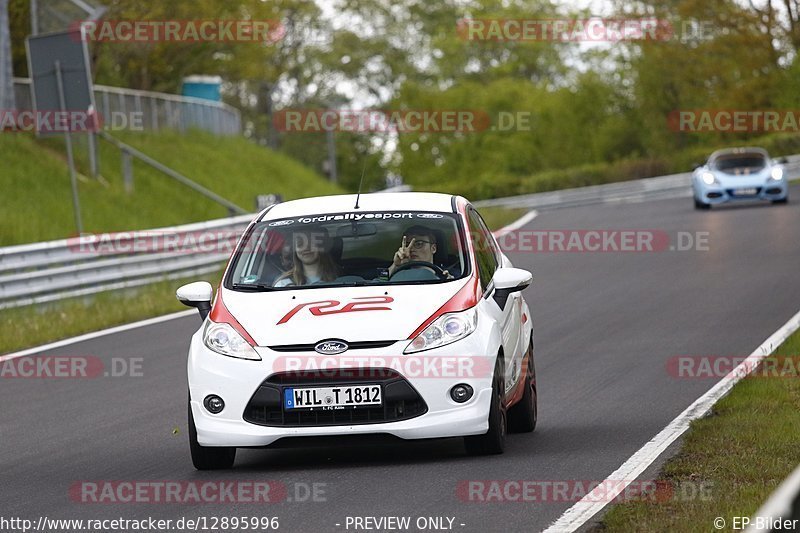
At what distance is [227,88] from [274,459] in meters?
82.2

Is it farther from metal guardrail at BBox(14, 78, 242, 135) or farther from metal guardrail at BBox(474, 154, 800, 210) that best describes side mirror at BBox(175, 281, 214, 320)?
metal guardrail at BBox(474, 154, 800, 210)

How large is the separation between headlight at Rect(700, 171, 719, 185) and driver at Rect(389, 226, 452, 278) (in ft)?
82.7

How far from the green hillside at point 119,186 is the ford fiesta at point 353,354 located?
19.7m

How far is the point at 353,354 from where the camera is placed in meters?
8.46

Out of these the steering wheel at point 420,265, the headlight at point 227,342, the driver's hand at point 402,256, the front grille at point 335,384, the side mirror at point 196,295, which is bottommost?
the front grille at point 335,384

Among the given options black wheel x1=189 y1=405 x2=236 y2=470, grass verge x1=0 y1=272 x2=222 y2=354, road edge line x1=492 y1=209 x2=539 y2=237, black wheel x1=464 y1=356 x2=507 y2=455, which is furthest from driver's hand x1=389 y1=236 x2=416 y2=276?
road edge line x1=492 y1=209 x2=539 y2=237

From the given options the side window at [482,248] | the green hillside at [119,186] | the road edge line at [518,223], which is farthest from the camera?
the road edge line at [518,223]

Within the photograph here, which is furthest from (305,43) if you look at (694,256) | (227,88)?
(694,256)

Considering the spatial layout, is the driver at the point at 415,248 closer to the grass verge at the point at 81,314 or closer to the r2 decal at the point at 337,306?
the r2 decal at the point at 337,306

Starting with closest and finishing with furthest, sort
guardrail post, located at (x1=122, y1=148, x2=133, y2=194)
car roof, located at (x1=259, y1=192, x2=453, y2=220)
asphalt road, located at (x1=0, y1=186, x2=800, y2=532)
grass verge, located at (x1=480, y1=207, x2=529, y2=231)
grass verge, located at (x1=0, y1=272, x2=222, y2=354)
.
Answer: asphalt road, located at (x1=0, y1=186, x2=800, y2=532)
car roof, located at (x1=259, y1=192, x2=453, y2=220)
grass verge, located at (x1=0, y1=272, x2=222, y2=354)
grass verge, located at (x1=480, y1=207, x2=529, y2=231)
guardrail post, located at (x1=122, y1=148, x2=133, y2=194)

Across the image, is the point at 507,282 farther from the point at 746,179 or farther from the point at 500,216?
the point at 500,216

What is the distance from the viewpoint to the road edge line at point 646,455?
275 inches

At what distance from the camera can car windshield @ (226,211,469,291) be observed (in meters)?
9.42

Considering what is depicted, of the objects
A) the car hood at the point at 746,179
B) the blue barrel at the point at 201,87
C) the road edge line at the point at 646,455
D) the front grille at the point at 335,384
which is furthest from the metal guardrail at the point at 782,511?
the blue barrel at the point at 201,87
